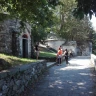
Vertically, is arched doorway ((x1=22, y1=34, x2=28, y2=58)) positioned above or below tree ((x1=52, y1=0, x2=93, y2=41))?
below

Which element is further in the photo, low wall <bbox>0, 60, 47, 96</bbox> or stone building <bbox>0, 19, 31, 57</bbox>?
stone building <bbox>0, 19, 31, 57</bbox>

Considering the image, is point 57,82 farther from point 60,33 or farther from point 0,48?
point 60,33

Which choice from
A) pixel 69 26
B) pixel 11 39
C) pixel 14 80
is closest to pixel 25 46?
pixel 11 39

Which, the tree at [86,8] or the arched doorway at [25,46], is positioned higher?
the tree at [86,8]

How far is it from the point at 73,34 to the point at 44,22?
35199 millimetres

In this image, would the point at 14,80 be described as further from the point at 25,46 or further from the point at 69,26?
the point at 69,26

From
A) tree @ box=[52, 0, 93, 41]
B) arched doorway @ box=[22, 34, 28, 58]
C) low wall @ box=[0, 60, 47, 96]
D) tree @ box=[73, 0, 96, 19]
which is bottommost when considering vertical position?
low wall @ box=[0, 60, 47, 96]

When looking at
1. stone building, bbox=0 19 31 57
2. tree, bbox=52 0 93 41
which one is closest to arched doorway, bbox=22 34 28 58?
stone building, bbox=0 19 31 57

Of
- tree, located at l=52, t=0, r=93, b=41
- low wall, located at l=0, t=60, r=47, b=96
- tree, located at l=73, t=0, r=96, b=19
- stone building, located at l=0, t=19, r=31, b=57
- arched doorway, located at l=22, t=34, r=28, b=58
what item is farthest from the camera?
tree, located at l=52, t=0, r=93, b=41

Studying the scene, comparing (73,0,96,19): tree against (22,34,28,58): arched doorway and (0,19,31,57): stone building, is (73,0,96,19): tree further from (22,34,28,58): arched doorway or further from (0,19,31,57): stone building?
(22,34,28,58): arched doorway

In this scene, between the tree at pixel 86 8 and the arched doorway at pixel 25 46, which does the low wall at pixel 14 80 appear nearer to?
the tree at pixel 86 8

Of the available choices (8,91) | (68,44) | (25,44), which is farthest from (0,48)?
(68,44)

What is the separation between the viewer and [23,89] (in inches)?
361

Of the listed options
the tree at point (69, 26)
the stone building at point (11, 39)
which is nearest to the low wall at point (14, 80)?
the stone building at point (11, 39)
